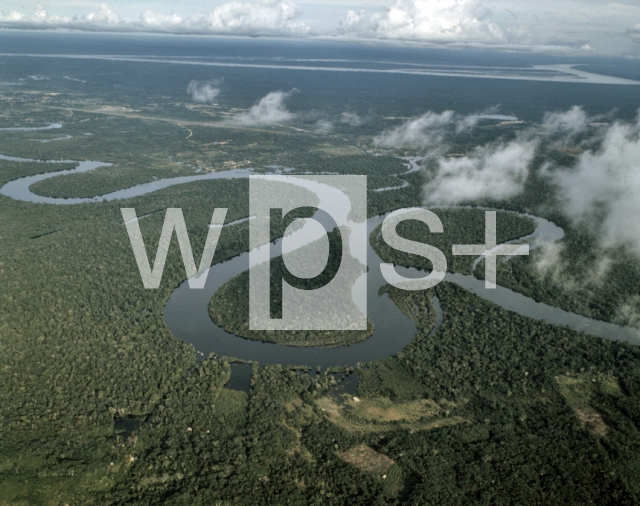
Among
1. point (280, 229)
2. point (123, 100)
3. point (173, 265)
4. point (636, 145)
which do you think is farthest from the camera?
point (123, 100)

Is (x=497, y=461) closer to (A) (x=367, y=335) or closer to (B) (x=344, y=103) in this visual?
(A) (x=367, y=335)

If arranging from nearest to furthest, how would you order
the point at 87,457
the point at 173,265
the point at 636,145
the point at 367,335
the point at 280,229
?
1. the point at 87,457
2. the point at 367,335
3. the point at 173,265
4. the point at 280,229
5. the point at 636,145

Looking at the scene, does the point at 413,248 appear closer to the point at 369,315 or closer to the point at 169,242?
the point at 369,315

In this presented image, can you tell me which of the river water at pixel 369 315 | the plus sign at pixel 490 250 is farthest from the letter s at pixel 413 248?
the plus sign at pixel 490 250

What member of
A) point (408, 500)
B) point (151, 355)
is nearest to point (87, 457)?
point (151, 355)

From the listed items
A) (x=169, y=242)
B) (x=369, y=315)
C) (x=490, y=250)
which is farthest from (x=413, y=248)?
(x=169, y=242)

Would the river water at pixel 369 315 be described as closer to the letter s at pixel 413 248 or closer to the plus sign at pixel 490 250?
the letter s at pixel 413 248

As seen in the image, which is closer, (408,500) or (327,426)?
(408,500)

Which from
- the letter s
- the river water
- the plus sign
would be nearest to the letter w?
the river water

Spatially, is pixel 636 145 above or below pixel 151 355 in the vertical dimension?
above
